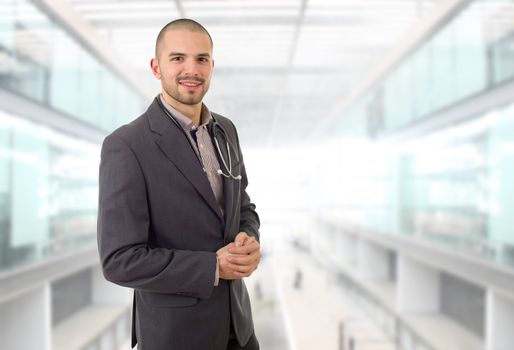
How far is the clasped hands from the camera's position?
→ 30.2 inches

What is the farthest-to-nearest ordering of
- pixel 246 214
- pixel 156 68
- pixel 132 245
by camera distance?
pixel 246 214, pixel 156 68, pixel 132 245

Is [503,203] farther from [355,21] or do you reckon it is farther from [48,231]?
[48,231]

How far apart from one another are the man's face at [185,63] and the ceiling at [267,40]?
1.16 meters

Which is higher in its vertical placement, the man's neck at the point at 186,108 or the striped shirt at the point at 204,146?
the man's neck at the point at 186,108

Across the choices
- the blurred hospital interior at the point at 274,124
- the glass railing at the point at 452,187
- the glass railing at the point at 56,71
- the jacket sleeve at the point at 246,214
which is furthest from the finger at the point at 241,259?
the glass railing at the point at 452,187

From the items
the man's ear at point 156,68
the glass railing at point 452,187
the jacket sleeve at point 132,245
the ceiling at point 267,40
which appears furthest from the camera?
the glass railing at point 452,187

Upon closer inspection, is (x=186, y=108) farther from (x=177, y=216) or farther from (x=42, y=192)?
(x=42, y=192)

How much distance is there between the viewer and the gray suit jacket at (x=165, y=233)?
732mm

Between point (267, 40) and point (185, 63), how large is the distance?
2.59 meters

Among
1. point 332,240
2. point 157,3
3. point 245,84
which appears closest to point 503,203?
point 245,84

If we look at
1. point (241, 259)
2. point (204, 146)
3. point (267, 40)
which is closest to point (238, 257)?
point (241, 259)

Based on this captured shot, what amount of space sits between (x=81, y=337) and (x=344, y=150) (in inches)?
256

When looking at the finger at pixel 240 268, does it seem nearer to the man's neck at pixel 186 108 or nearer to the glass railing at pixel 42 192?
the man's neck at pixel 186 108

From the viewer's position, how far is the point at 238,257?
767mm
